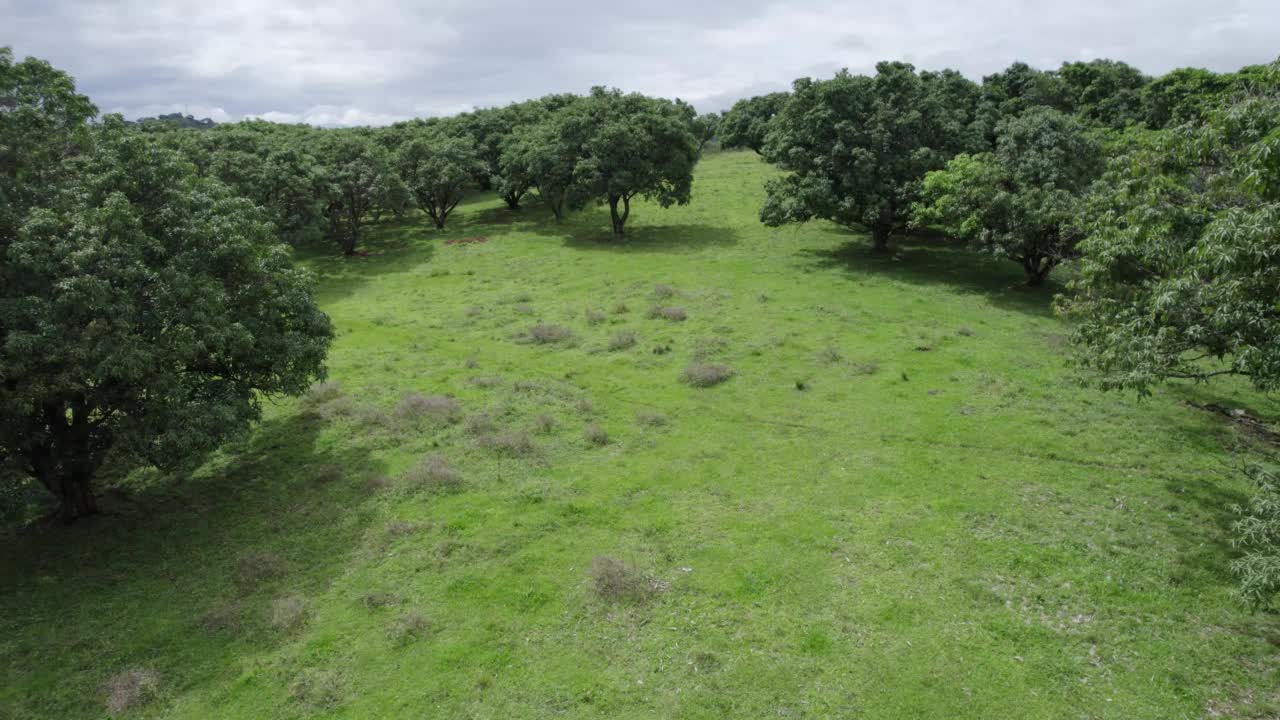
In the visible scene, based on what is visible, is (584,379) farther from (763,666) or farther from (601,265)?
(601,265)

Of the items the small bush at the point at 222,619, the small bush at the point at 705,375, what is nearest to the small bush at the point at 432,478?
the small bush at the point at 222,619

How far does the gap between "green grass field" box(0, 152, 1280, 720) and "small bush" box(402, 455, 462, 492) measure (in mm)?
Answer: 207

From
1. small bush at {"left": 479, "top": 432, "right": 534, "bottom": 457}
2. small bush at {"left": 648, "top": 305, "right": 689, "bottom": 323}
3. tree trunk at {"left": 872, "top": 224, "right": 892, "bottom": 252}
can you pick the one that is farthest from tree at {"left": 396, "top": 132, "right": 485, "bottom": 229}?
small bush at {"left": 479, "top": 432, "right": 534, "bottom": 457}

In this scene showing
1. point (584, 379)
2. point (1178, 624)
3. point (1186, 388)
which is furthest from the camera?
point (584, 379)

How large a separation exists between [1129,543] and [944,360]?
45.2 ft

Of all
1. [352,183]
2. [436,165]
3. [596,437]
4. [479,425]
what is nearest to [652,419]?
[596,437]

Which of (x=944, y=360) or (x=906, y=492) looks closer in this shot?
(x=906, y=492)

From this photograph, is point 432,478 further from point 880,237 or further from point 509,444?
point 880,237

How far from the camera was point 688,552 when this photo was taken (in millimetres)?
18906

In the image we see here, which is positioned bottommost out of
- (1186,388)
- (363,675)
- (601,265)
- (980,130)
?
(363,675)

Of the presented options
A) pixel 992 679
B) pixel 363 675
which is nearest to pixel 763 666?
pixel 992 679

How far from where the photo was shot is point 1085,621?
1594 centimetres

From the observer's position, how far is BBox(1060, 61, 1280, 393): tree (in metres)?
14.3

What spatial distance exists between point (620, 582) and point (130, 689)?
10792 mm
